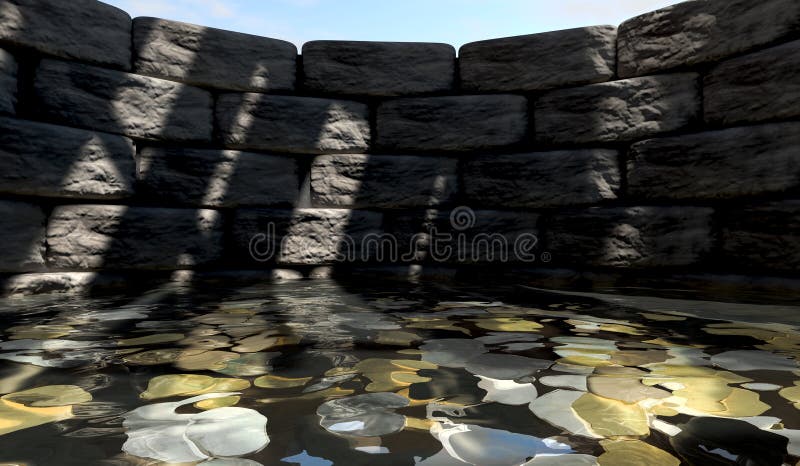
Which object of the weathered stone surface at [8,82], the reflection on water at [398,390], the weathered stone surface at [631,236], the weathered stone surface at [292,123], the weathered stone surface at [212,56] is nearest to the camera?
the reflection on water at [398,390]

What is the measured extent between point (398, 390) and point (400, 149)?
2.61m

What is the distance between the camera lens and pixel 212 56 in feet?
10.5

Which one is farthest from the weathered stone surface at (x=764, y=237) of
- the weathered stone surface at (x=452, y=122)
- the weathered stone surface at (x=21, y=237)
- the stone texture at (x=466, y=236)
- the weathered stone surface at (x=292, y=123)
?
the weathered stone surface at (x=21, y=237)

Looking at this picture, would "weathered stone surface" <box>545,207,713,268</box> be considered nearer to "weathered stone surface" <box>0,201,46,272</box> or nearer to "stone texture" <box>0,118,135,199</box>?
"stone texture" <box>0,118,135,199</box>

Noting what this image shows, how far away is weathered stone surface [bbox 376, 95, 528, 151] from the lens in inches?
132

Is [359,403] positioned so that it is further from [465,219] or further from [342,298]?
[465,219]

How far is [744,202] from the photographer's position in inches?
107

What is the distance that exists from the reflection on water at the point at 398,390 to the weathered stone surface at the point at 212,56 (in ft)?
5.99

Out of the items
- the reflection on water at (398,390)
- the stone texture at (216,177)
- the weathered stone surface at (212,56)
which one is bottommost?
the reflection on water at (398,390)

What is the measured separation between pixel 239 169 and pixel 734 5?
3051mm

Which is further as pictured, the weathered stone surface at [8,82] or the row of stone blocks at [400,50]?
the row of stone blocks at [400,50]

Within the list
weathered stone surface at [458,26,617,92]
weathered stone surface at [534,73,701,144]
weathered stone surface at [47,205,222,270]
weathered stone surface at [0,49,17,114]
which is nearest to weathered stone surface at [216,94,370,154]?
weathered stone surface at [47,205,222,270]

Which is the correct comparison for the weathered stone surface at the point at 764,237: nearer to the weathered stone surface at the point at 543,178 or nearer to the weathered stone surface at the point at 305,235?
the weathered stone surface at the point at 543,178

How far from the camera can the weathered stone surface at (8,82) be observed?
252 cm
